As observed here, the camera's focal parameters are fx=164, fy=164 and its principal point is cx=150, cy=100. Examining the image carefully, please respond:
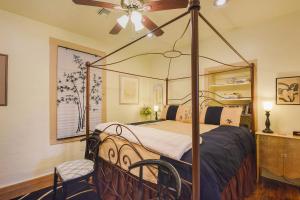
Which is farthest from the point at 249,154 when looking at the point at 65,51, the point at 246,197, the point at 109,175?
the point at 65,51

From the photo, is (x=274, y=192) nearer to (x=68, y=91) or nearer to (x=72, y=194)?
(x=72, y=194)

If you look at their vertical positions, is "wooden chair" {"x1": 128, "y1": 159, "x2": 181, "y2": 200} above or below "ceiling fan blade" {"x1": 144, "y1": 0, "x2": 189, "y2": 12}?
below

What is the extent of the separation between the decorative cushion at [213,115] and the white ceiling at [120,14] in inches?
54.9

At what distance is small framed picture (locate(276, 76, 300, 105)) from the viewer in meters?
2.30

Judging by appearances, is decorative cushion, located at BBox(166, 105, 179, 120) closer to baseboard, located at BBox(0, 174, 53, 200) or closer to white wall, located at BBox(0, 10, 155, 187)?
white wall, located at BBox(0, 10, 155, 187)

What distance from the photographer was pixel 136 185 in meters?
1.48

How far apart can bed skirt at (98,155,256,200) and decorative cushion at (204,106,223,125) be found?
0.66m

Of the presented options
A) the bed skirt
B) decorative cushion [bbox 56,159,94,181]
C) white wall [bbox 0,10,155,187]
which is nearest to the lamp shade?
the bed skirt

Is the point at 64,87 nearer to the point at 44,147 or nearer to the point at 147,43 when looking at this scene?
the point at 44,147

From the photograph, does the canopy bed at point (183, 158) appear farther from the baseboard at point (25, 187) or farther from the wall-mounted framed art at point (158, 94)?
the wall-mounted framed art at point (158, 94)

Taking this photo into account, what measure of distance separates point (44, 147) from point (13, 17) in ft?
6.21

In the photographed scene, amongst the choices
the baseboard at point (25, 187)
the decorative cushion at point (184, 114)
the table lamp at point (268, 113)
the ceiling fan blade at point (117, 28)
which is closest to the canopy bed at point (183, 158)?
the table lamp at point (268, 113)

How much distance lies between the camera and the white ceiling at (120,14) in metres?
2.09

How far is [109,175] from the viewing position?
1849 millimetres
